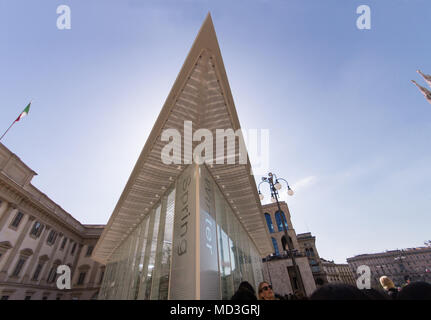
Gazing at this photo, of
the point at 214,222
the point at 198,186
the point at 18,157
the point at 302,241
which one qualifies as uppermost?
the point at 18,157

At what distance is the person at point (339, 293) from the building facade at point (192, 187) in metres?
4.31

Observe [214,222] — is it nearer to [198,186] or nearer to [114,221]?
[198,186]

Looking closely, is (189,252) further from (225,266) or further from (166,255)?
(225,266)

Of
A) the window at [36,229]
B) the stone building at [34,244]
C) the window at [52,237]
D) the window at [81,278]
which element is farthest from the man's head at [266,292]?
the window at [81,278]

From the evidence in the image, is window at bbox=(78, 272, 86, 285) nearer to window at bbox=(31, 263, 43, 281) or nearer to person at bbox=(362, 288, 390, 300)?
window at bbox=(31, 263, 43, 281)

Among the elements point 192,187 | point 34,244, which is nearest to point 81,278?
point 34,244

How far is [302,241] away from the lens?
41.1m

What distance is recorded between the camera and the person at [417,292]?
143 cm

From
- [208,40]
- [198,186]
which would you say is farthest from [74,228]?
[208,40]

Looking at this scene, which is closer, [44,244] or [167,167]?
[167,167]

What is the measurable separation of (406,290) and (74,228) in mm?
35297

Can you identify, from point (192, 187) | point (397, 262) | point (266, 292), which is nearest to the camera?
point (266, 292)

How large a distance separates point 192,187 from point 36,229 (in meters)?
25.3

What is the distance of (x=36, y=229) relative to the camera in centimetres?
2130
